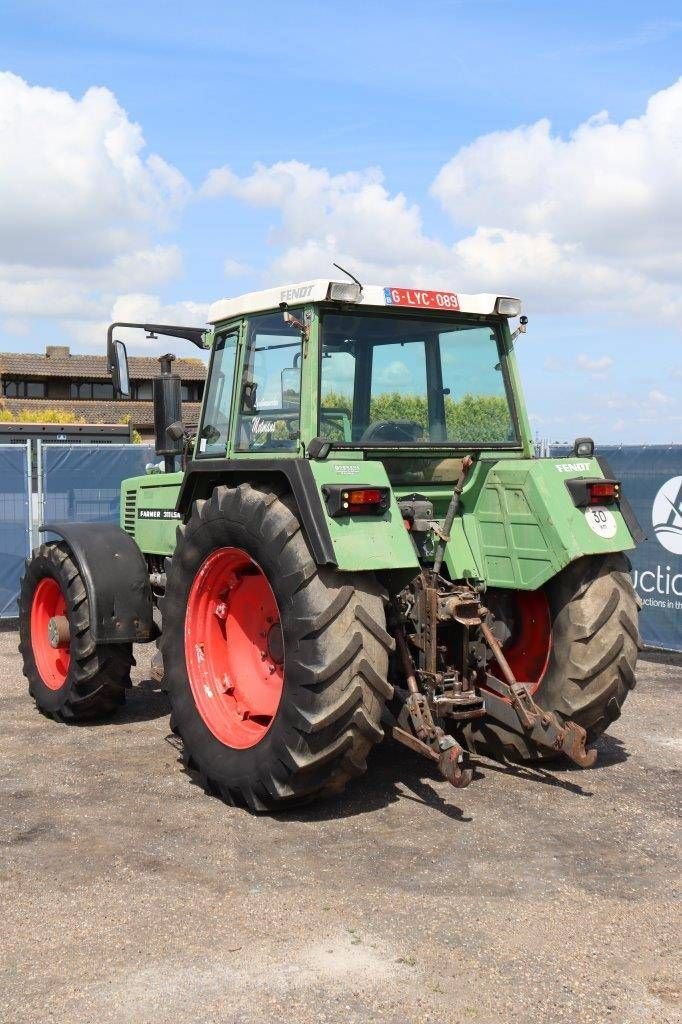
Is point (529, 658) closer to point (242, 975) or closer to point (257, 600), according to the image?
point (257, 600)

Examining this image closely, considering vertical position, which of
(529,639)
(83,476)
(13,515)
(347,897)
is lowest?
(347,897)

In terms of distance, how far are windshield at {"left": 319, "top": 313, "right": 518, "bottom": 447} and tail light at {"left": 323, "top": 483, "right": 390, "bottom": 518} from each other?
549mm

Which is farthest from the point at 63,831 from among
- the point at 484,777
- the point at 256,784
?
the point at 484,777

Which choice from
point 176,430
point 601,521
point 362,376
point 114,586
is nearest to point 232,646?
point 114,586

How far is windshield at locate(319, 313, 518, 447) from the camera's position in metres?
5.56

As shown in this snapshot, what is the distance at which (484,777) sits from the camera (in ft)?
18.7

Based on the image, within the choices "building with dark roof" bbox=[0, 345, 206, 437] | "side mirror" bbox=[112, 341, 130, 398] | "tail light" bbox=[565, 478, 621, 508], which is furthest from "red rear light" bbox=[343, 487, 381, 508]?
"building with dark roof" bbox=[0, 345, 206, 437]

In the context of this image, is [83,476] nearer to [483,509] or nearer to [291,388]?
[291,388]

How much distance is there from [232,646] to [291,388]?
1503mm

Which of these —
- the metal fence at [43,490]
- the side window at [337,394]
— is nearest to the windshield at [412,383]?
the side window at [337,394]

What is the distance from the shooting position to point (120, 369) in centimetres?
639

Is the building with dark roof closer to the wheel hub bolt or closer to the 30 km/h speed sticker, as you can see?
the wheel hub bolt

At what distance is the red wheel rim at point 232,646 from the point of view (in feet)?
18.6

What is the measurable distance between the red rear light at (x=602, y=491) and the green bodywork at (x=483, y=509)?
105mm
